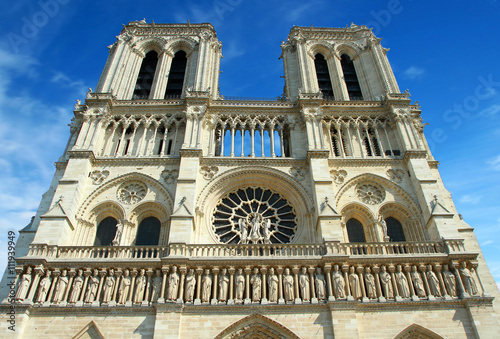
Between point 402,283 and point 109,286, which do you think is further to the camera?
point 402,283

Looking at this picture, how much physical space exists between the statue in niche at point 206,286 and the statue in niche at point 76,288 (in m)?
4.22

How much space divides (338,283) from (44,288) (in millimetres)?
10020

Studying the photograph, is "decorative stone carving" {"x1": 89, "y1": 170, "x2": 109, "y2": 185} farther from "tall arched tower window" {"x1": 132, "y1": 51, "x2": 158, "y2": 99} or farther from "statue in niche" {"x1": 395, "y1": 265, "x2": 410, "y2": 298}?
"statue in niche" {"x1": 395, "y1": 265, "x2": 410, "y2": 298}

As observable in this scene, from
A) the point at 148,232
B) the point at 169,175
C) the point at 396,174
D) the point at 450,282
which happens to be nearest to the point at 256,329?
the point at 148,232

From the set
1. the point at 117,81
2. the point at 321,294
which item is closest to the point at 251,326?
the point at 321,294

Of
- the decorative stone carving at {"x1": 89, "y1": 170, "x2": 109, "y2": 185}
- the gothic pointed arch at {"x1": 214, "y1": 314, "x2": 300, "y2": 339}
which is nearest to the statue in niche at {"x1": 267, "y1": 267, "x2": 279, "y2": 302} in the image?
the gothic pointed arch at {"x1": 214, "y1": 314, "x2": 300, "y2": 339}

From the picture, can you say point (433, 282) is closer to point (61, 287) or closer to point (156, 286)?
point (156, 286)

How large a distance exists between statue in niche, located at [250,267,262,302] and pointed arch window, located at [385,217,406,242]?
660cm

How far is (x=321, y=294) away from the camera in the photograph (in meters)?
14.3

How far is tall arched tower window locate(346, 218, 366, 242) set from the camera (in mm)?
17908

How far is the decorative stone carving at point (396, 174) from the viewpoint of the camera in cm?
1905

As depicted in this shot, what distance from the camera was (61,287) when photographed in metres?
14.4

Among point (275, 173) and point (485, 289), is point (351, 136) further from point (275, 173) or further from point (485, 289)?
point (485, 289)

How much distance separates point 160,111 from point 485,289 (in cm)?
1641
